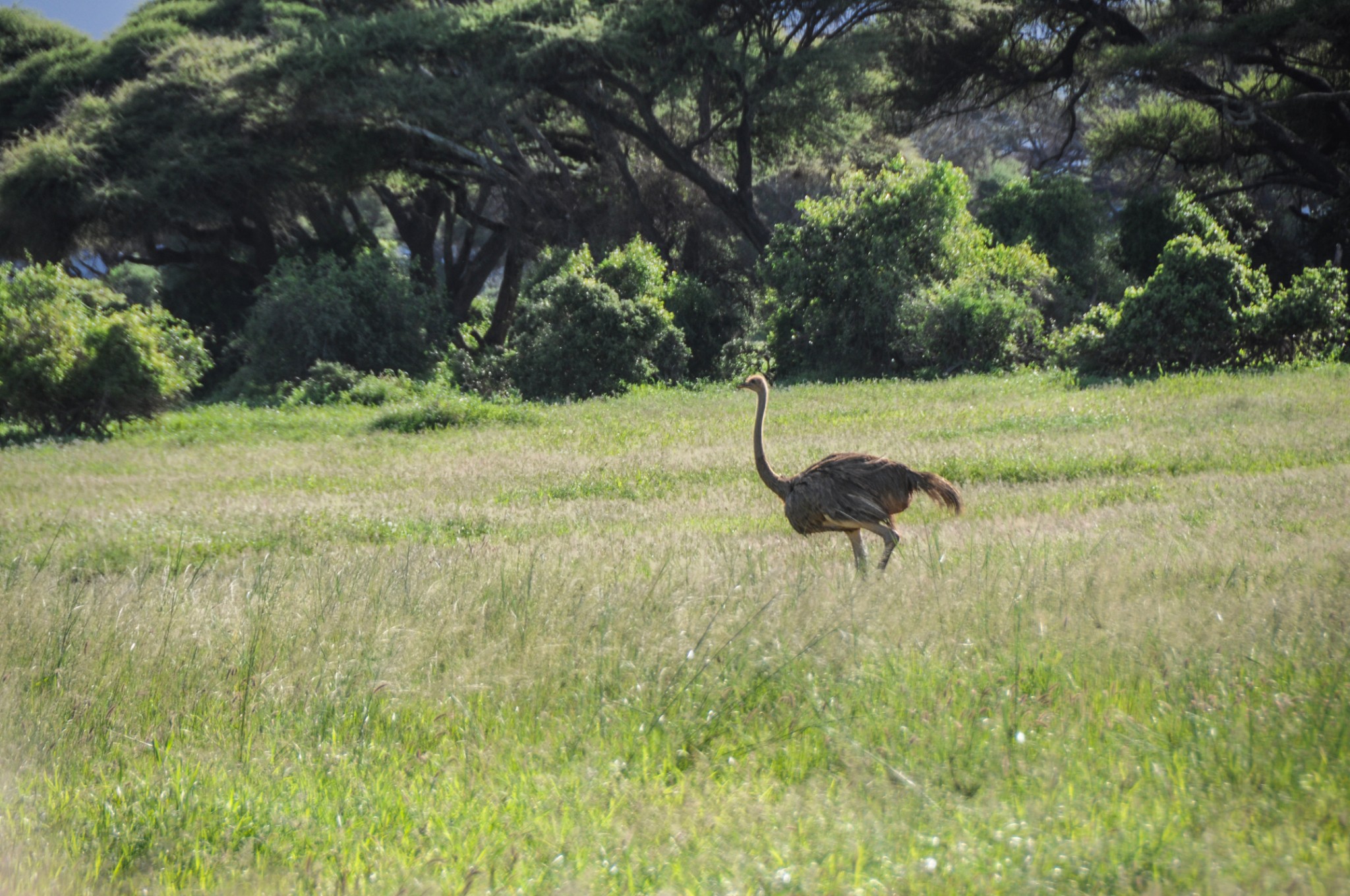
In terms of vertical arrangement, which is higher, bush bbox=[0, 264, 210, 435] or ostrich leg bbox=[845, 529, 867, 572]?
bush bbox=[0, 264, 210, 435]

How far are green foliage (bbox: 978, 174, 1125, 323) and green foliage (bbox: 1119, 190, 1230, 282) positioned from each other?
23.2 inches

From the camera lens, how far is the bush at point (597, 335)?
79.7ft

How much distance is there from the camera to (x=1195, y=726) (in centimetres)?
434

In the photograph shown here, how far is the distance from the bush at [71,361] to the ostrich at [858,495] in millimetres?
16618

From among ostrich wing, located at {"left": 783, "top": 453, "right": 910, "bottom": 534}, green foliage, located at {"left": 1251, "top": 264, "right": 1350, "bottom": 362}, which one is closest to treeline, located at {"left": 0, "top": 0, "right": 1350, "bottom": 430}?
green foliage, located at {"left": 1251, "top": 264, "right": 1350, "bottom": 362}

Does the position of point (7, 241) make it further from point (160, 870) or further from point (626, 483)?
point (160, 870)

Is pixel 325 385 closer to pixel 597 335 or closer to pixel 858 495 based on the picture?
pixel 597 335

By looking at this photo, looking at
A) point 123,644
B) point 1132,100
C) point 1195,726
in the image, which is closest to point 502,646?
point 123,644

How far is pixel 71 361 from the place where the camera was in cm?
2052

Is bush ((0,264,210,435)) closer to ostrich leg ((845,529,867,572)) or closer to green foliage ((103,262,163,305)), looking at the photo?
ostrich leg ((845,529,867,572))

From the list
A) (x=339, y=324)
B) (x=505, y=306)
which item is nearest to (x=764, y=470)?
(x=339, y=324)

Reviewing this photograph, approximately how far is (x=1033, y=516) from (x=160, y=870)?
721 centimetres

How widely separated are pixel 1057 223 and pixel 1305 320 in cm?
1216

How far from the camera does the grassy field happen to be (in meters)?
3.68
